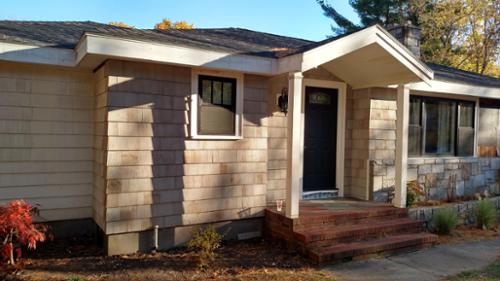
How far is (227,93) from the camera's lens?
530 centimetres

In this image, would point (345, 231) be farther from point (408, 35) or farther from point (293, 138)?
point (408, 35)

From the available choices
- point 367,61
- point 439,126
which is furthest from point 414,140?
point 367,61

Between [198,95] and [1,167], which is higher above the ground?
[198,95]

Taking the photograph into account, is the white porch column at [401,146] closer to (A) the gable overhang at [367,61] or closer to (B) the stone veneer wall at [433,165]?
(A) the gable overhang at [367,61]

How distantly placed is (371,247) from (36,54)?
192 inches

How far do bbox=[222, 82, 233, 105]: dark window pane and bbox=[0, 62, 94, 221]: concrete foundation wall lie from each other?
1877mm

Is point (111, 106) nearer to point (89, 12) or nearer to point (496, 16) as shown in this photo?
point (496, 16)

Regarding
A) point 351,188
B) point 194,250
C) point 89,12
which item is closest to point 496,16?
point 351,188

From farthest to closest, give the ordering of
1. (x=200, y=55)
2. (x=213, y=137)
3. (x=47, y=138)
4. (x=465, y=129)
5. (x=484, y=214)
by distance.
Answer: (x=465, y=129) → (x=484, y=214) → (x=213, y=137) → (x=47, y=138) → (x=200, y=55)

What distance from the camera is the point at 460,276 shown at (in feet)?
14.0

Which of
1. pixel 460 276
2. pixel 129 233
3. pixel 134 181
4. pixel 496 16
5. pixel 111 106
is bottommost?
pixel 460 276

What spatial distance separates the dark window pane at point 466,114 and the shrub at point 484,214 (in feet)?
6.52

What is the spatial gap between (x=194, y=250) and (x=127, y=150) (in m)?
1.57

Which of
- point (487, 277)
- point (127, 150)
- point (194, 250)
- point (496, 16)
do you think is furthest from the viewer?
point (496, 16)
